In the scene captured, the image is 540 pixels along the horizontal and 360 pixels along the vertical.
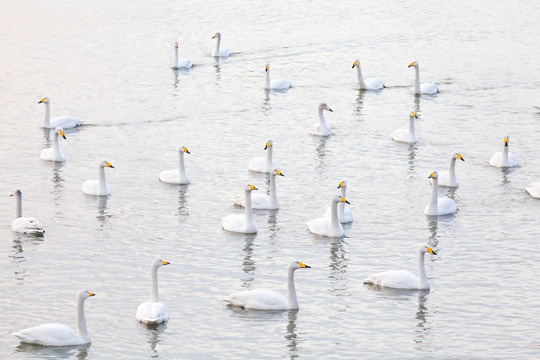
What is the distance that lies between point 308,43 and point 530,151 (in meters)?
19.7

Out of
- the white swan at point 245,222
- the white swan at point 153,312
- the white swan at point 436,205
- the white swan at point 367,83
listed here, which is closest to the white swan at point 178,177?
the white swan at point 245,222

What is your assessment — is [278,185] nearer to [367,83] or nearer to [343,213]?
[343,213]

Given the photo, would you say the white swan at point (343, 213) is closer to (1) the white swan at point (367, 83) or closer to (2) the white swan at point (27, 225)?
(2) the white swan at point (27, 225)

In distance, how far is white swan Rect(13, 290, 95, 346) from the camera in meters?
20.1

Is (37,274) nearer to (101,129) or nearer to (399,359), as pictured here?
(399,359)

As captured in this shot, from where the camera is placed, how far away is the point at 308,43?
52281 millimetres

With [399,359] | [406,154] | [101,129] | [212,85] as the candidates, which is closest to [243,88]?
[212,85]

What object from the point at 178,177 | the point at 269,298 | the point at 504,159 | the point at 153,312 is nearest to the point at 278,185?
the point at 178,177

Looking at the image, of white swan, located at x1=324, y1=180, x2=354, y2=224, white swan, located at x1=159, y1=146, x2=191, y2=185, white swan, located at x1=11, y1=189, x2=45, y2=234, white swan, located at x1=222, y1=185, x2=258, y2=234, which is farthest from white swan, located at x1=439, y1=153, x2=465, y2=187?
white swan, located at x1=11, y1=189, x2=45, y2=234

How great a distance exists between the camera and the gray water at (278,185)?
21266 millimetres

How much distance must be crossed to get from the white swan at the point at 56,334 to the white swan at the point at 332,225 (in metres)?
7.50

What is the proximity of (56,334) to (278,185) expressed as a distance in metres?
11.6

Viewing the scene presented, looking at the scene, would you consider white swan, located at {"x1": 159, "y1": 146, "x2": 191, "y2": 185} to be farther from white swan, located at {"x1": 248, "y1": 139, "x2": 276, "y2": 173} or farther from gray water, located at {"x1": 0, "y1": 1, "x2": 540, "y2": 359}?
white swan, located at {"x1": 248, "y1": 139, "x2": 276, "y2": 173}

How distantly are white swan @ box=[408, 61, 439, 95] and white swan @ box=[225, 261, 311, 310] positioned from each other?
20.9 m
